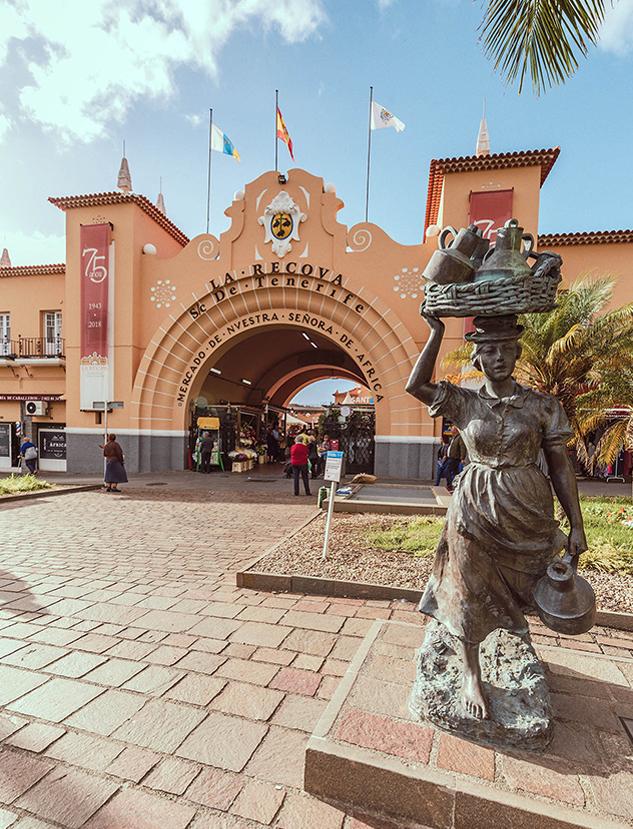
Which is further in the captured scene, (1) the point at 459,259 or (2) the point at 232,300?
(2) the point at 232,300

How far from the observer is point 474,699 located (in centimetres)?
225

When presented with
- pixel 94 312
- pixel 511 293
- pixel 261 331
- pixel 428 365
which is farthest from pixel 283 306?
pixel 511 293

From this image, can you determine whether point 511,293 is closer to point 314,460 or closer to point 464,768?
point 464,768

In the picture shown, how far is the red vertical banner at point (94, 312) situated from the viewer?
17.0 meters

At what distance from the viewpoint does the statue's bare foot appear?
2.22 m

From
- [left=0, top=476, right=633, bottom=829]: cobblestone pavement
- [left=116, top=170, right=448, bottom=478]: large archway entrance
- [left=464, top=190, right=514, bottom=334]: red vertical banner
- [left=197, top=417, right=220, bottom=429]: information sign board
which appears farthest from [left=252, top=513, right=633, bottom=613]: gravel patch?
[left=197, top=417, right=220, bottom=429]: information sign board

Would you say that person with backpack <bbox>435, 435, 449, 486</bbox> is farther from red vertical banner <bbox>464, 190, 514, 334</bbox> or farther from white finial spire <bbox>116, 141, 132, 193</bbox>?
white finial spire <bbox>116, 141, 132, 193</bbox>

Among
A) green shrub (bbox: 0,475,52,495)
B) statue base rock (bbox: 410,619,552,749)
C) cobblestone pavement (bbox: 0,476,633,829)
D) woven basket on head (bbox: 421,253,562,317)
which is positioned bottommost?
green shrub (bbox: 0,475,52,495)

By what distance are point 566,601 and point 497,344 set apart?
1286mm

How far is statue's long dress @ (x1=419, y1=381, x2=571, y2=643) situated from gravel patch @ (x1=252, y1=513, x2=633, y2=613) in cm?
239

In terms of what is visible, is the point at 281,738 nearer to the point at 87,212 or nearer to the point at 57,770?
the point at 57,770

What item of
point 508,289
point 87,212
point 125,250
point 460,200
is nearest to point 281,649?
point 508,289

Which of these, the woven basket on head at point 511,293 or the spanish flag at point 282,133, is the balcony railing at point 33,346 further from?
the woven basket on head at point 511,293

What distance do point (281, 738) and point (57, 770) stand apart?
1.14 meters
